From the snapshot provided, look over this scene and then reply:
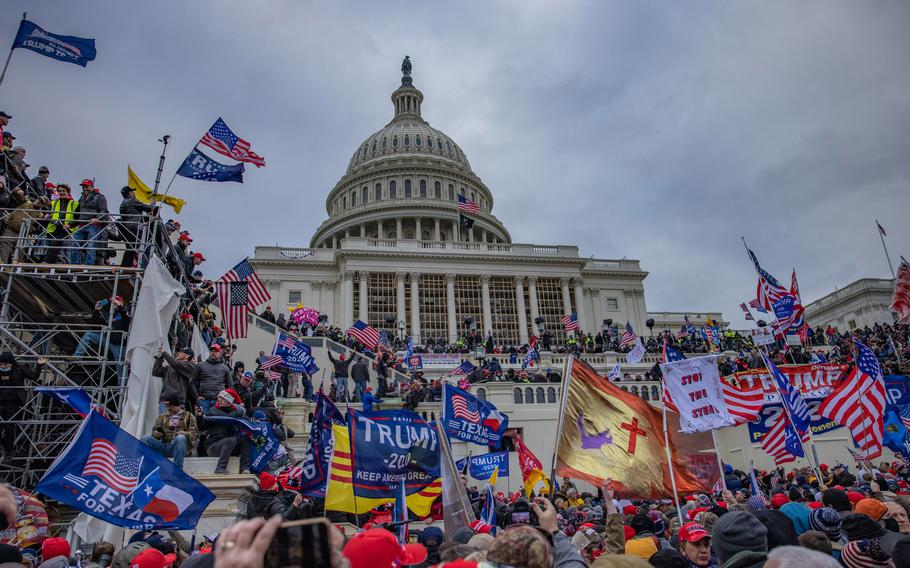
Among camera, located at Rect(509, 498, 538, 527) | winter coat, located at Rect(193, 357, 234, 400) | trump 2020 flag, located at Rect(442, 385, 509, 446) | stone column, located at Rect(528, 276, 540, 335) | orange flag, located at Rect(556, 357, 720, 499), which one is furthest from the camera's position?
stone column, located at Rect(528, 276, 540, 335)

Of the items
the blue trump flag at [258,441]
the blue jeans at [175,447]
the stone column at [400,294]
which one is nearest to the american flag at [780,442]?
the blue trump flag at [258,441]

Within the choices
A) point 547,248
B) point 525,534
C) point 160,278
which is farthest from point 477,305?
point 525,534

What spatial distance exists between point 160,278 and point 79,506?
250 inches

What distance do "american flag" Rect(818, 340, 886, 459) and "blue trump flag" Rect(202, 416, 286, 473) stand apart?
1125 cm

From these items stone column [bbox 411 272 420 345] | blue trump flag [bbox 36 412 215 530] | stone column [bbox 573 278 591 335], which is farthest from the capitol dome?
blue trump flag [bbox 36 412 215 530]

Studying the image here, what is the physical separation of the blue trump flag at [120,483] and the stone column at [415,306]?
43757 mm

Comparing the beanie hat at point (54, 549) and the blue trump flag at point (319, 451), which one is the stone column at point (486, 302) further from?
the beanie hat at point (54, 549)

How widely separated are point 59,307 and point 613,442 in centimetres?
1248

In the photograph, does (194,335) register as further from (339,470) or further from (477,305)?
(477,305)

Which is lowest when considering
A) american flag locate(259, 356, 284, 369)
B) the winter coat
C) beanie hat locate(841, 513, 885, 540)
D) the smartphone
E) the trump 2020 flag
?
beanie hat locate(841, 513, 885, 540)

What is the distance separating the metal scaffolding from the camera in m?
10.6

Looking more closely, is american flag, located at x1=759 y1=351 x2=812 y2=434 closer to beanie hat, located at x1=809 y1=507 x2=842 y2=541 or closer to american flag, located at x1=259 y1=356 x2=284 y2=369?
beanie hat, located at x1=809 y1=507 x2=842 y2=541

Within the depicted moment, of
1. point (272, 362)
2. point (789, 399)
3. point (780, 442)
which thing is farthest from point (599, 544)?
point (272, 362)

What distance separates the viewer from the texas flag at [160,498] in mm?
6199
